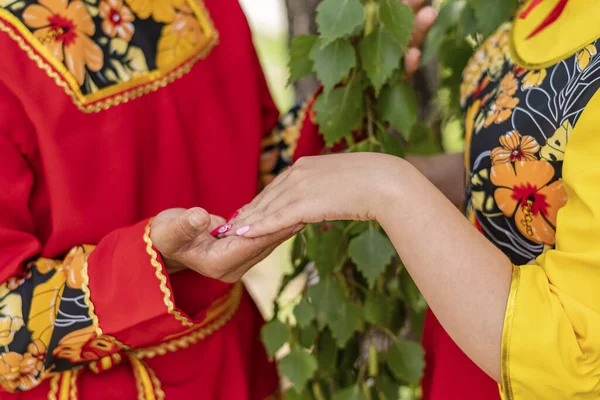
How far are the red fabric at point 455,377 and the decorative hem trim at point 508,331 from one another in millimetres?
269

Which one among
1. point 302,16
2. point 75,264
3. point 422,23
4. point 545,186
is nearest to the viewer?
point 545,186

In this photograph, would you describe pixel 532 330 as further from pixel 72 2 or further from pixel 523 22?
pixel 72 2

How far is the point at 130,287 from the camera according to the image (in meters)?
0.89

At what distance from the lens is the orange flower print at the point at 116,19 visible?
0.94 m

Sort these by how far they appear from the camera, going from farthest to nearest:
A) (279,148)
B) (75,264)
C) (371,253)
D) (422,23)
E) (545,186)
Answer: (279,148) < (422,23) < (371,253) < (75,264) < (545,186)

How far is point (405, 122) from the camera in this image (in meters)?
1.01

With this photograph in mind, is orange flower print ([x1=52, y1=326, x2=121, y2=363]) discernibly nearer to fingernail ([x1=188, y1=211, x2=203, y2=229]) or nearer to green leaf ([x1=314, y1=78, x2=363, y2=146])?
fingernail ([x1=188, y1=211, x2=203, y2=229])

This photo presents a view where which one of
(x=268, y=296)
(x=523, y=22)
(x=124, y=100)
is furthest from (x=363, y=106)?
(x=268, y=296)

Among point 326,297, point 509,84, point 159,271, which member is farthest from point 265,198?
point 509,84

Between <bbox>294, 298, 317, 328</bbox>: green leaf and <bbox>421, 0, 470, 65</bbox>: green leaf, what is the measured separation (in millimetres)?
499

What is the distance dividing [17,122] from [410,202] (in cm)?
54

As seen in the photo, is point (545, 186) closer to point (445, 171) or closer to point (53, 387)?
point (445, 171)

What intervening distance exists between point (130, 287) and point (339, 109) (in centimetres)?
43

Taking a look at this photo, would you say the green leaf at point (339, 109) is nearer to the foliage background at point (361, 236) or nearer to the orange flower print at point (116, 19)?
the foliage background at point (361, 236)
